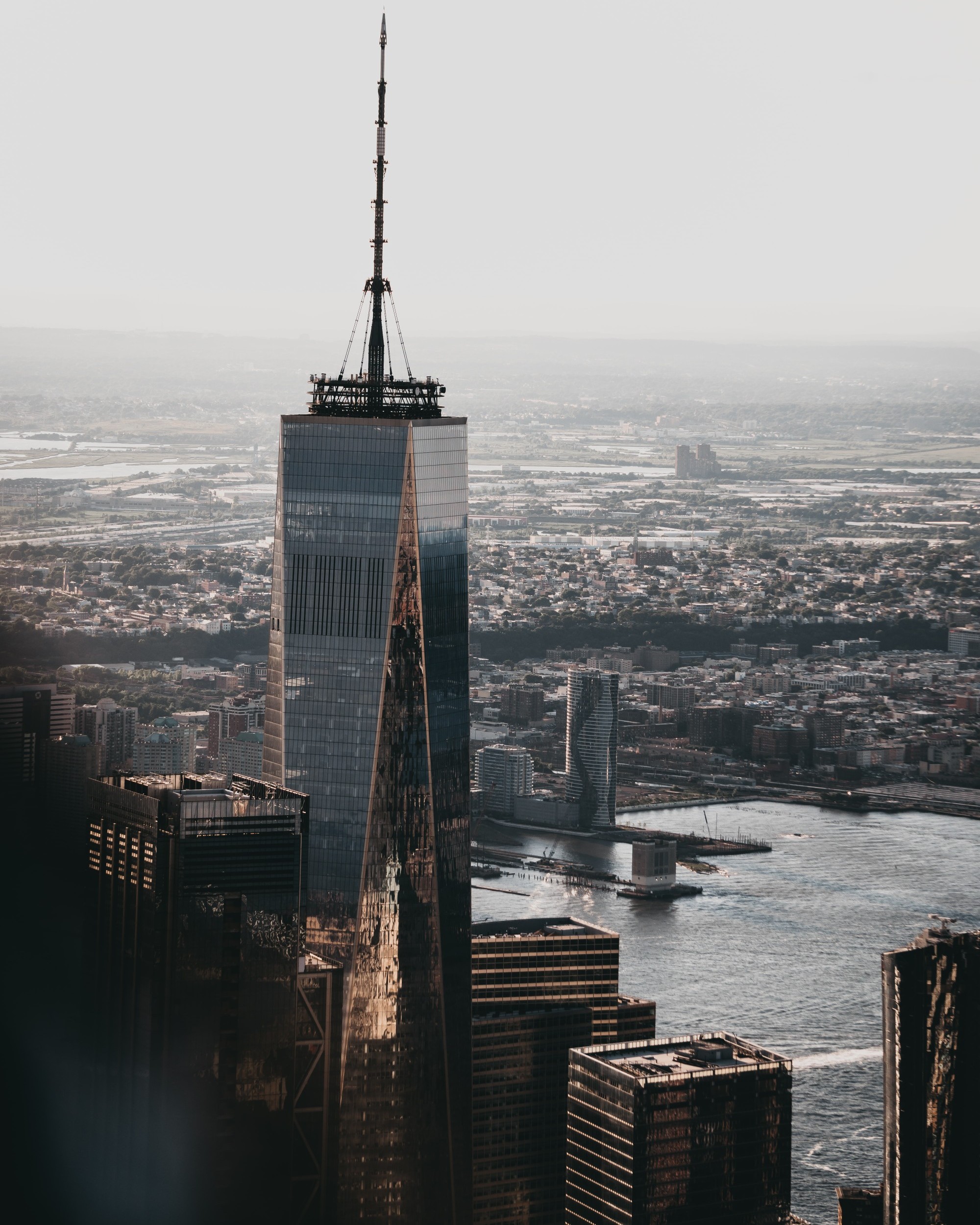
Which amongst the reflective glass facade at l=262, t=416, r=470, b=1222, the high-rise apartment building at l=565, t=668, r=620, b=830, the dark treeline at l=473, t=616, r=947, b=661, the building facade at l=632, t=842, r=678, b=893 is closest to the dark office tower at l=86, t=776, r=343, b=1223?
the reflective glass facade at l=262, t=416, r=470, b=1222

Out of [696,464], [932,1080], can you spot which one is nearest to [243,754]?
[932,1080]

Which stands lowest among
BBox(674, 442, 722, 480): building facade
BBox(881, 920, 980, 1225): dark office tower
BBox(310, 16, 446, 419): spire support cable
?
BBox(881, 920, 980, 1225): dark office tower

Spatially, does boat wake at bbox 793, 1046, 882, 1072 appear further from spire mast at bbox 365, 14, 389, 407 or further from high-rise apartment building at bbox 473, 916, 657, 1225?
spire mast at bbox 365, 14, 389, 407

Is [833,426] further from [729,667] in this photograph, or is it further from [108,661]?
[108,661]

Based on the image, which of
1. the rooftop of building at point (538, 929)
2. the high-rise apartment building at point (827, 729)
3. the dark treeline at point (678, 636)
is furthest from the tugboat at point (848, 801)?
the rooftop of building at point (538, 929)

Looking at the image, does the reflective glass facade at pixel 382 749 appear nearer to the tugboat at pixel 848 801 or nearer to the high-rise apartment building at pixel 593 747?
the high-rise apartment building at pixel 593 747

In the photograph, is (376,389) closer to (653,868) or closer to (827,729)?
(653,868)

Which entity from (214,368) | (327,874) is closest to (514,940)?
(327,874)
